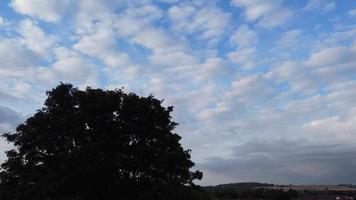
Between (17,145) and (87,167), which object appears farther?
(17,145)

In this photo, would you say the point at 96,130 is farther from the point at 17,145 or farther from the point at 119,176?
the point at 17,145

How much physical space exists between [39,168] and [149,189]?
25.1ft

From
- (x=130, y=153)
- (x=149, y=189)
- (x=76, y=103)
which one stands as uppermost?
(x=76, y=103)

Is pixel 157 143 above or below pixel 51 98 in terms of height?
below

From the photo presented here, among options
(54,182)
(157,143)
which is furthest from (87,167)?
(157,143)

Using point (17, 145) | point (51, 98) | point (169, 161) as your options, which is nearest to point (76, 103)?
point (51, 98)

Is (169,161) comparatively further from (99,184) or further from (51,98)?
(51,98)

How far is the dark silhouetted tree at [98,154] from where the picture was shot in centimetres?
3728

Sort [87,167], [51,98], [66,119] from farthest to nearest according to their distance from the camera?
1. [51,98]
2. [66,119]
3. [87,167]

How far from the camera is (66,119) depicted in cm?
3894

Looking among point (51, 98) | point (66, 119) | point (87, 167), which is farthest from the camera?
point (51, 98)

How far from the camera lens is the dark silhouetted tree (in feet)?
122

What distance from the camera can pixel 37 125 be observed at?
40.4m

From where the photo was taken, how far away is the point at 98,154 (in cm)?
3797
